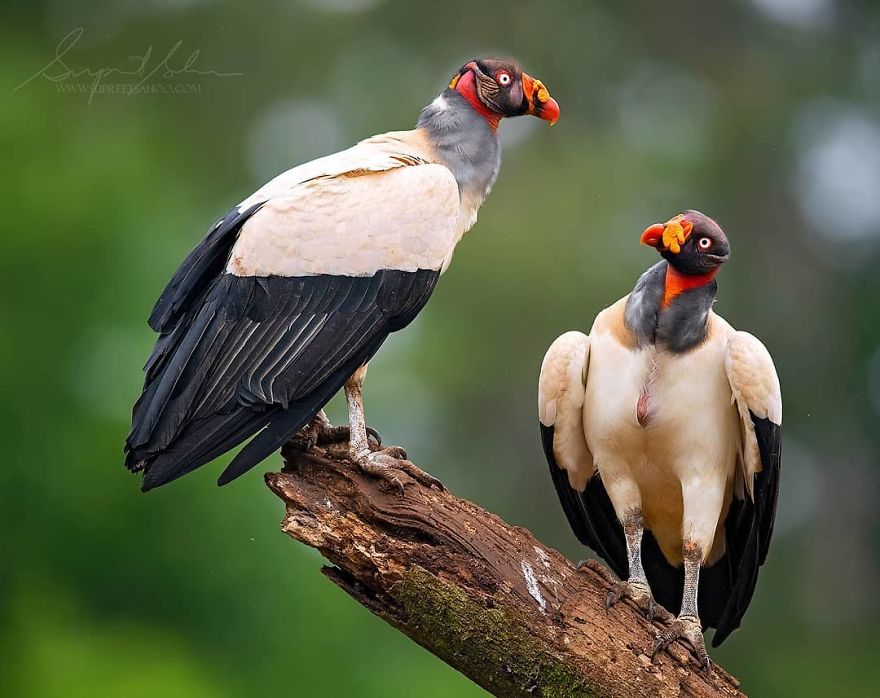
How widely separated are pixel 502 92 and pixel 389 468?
1702mm

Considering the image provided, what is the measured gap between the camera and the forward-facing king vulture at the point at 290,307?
15.4ft

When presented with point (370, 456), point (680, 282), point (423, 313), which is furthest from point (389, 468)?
point (423, 313)

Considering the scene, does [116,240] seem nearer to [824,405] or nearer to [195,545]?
[195,545]

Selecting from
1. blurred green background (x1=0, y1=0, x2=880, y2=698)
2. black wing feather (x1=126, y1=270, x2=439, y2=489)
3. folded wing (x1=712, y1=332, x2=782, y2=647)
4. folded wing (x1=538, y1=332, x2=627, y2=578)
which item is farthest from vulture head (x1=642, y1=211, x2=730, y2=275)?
blurred green background (x1=0, y1=0, x2=880, y2=698)

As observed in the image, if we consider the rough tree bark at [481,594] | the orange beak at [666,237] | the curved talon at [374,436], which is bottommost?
the rough tree bark at [481,594]

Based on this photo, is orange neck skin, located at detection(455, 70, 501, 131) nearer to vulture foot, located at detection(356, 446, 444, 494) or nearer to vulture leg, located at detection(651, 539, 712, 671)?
vulture foot, located at detection(356, 446, 444, 494)

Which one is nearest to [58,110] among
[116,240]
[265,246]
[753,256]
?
[116,240]

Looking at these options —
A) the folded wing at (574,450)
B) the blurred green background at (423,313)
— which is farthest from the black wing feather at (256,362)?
the blurred green background at (423,313)

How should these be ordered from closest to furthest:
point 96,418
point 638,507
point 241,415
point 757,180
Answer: point 241,415
point 638,507
point 96,418
point 757,180

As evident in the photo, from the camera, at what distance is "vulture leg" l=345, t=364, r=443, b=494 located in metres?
4.78

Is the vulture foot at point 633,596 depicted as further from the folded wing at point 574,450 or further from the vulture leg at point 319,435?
the vulture leg at point 319,435

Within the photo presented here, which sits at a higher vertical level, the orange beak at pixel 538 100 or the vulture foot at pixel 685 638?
the orange beak at pixel 538 100

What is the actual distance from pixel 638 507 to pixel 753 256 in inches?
397

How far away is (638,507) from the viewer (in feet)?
17.7
